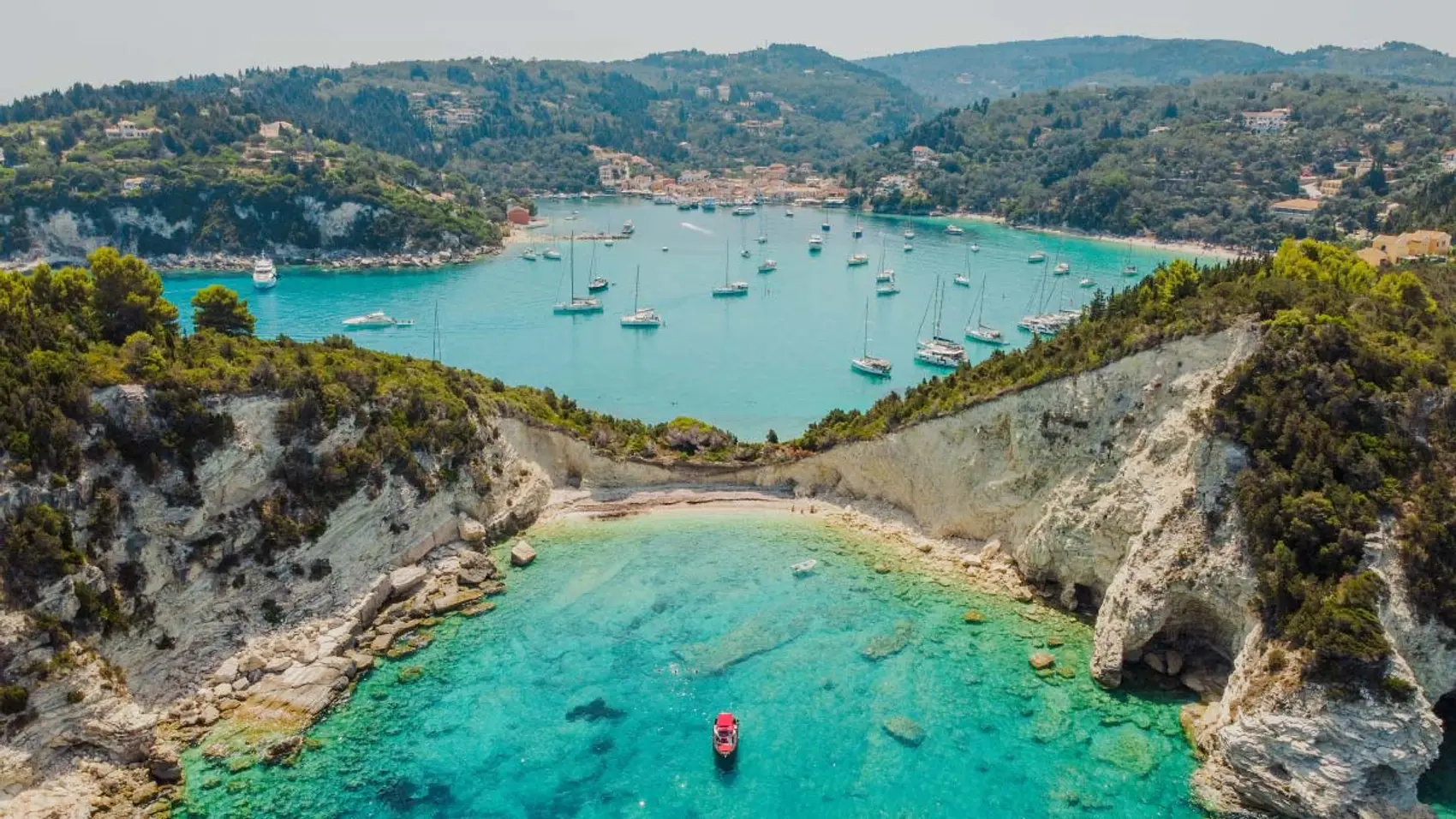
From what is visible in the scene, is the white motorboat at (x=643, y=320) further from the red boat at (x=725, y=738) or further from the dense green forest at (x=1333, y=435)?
the red boat at (x=725, y=738)

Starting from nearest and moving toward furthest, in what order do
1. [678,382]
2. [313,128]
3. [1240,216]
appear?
[678,382], [1240,216], [313,128]

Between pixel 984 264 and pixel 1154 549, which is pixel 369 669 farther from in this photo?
pixel 984 264

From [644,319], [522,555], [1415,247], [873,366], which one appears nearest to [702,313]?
[644,319]

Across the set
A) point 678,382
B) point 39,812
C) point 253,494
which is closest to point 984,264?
point 678,382

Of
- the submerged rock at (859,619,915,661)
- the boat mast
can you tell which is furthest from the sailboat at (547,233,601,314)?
the submerged rock at (859,619,915,661)

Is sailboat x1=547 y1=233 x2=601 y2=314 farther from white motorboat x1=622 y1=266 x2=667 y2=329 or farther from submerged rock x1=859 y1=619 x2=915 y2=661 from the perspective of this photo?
submerged rock x1=859 y1=619 x2=915 y2=661

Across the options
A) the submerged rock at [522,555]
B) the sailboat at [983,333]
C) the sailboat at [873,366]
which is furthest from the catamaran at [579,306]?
the submerged rock at [522,555]
